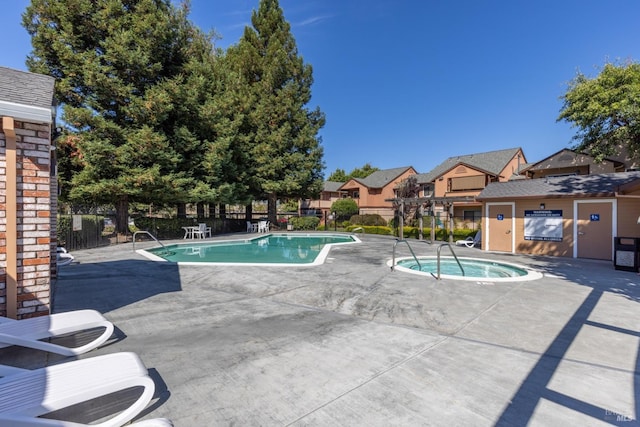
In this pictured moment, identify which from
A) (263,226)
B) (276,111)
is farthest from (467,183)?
(263,226)

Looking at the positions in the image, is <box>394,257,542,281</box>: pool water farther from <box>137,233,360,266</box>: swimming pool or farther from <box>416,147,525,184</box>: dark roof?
<box>416,147,525,184</box>: dark roof

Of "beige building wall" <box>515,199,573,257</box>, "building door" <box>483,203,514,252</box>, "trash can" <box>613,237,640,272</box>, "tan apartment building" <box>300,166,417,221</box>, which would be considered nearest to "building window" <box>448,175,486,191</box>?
"tan apartment building" <box>300,166,417,221</box>

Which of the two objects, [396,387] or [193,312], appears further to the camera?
[193,312]

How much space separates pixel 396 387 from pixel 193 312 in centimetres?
350

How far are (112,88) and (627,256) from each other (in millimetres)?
21178

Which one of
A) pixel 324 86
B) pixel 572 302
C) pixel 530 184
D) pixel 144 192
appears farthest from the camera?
pixel 324 86

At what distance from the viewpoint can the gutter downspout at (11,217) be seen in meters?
3.41

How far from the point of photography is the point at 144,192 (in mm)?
15289

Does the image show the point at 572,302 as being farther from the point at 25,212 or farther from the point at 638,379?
the point at 25,212

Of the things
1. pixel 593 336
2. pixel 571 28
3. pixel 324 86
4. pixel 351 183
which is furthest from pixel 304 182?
pixel 593 336

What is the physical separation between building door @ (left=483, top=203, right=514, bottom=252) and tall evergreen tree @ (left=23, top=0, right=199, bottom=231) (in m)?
15.4

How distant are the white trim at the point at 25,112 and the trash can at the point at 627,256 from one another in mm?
13349

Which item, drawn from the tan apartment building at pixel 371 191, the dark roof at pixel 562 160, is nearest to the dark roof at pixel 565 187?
the dark roof at pixel 562 160

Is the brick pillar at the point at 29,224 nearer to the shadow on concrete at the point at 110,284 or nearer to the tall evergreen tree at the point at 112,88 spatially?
the shadow on concrete at the point at 110,284
